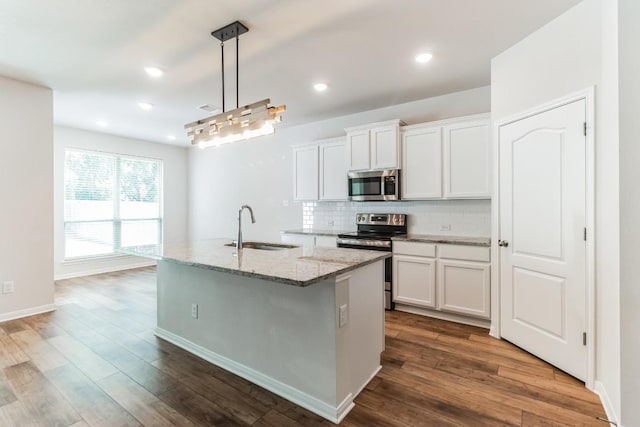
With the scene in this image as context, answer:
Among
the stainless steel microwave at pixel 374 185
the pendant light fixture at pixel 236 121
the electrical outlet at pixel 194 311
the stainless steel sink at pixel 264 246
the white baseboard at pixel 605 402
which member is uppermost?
the pendant light fixture at pixel 236 121

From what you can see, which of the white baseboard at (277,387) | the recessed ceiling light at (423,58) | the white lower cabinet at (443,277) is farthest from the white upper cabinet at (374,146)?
the white baseboard at (277,387)

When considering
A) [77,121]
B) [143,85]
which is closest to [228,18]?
[143,85]

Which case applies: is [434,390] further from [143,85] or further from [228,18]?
[143,85]

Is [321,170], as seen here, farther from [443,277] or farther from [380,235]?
[443,277]

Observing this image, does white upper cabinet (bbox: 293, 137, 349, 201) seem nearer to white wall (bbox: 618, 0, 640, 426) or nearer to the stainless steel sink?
the stainless steel sink

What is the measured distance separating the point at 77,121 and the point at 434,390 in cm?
612

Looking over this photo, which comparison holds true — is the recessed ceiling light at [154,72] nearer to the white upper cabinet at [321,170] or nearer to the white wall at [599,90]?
the white upper cabinet at [321,170]

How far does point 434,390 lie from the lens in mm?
2084

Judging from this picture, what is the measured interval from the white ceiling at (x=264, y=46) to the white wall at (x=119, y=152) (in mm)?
1533

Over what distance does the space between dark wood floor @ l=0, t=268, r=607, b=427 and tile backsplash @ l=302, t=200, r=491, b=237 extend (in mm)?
1184

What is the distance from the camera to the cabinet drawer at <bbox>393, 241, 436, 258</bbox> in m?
3.41

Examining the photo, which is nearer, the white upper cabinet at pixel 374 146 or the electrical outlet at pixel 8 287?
the electrical outlet at pixel 8 287

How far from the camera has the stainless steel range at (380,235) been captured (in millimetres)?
3709

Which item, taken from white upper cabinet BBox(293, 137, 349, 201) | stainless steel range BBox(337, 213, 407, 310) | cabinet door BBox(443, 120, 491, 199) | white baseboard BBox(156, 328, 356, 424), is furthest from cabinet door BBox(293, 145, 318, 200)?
white baseboard BBox(156, 328, 356, 424)
